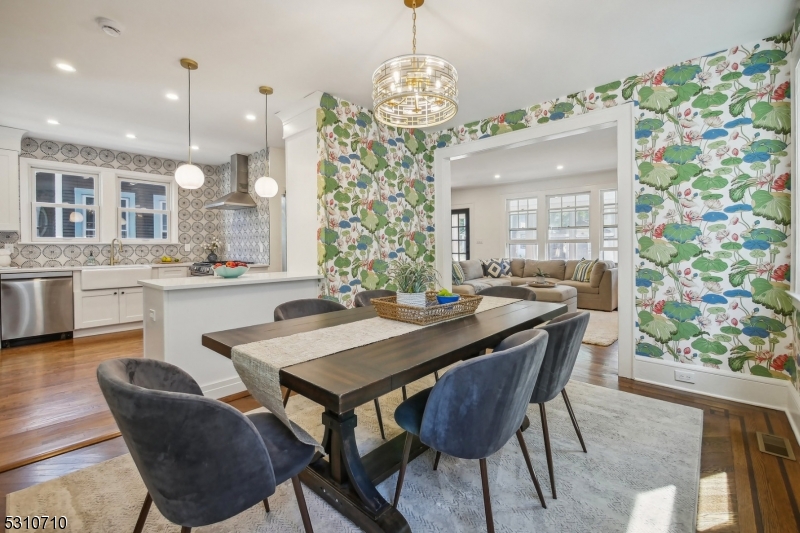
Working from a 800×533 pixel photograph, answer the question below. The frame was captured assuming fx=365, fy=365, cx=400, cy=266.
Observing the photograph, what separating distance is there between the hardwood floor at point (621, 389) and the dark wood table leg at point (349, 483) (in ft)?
4.12

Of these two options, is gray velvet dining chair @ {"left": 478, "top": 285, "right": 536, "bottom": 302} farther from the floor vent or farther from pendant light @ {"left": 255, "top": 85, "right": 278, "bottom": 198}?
pendant light @ {"left": 255, "top": 85, "right": 278, "bottom": 198}

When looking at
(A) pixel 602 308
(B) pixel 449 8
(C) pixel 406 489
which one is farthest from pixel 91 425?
(A) pixel 602 308

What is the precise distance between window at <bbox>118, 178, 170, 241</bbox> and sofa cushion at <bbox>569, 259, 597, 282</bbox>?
7.14m

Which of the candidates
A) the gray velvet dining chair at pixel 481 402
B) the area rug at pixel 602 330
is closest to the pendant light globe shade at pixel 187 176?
the gray velvet dining chair at pixel 481 402

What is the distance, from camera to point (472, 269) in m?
7.32

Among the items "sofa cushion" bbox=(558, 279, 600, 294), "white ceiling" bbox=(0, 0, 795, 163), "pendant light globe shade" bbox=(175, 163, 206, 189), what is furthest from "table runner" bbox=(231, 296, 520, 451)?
"sofa cushion" bbox=(558, 279, 600, 294)

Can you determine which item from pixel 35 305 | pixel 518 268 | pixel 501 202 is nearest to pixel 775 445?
pixel 518 268

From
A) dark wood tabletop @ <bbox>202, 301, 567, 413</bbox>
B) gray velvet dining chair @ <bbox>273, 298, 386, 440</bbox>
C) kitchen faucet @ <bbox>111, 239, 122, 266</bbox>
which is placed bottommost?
dark wood tabletop @ <bbox>202, 301, 567, 413</bbox>

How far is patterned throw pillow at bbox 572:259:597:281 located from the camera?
21.5 feet

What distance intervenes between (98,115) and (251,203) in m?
1.79

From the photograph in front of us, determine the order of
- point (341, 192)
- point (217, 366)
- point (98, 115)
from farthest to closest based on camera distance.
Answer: point (98, 115) < point (341, 192) < point (217, 366)

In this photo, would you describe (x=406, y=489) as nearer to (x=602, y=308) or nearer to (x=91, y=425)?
(x=91, y=425)

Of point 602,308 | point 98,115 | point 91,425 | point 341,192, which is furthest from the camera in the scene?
point 602,308

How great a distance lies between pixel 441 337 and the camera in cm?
164
